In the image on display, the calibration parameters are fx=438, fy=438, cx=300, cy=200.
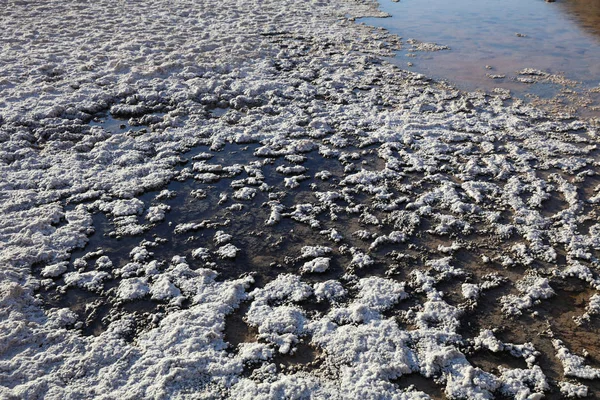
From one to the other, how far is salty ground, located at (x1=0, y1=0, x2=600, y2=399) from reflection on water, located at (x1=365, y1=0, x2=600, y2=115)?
1035 mm

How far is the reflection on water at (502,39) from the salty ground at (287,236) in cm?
104

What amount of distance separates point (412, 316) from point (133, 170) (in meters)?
4.11

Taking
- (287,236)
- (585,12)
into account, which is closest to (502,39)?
(585,12)

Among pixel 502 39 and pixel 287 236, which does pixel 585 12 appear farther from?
pixel 287 236

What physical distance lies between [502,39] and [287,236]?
955 cm

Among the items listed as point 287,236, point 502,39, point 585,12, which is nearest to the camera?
point 287,236

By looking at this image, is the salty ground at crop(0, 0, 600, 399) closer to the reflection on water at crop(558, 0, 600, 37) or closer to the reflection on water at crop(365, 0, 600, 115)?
the reflection on water at crop(365, 0, 600, 115)

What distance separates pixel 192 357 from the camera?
3570mm

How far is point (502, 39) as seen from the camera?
11.4 meters

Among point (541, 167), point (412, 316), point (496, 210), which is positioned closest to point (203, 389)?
point (412, 316)

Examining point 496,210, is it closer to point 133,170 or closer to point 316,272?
point 316,272

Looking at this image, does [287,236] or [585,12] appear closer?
[287,236]

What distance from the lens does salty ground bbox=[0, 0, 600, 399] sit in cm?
354

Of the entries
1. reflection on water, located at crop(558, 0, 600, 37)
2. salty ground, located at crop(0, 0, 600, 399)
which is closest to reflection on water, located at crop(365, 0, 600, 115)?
reflection on water, located at crop(558, 0, 600, 37)
